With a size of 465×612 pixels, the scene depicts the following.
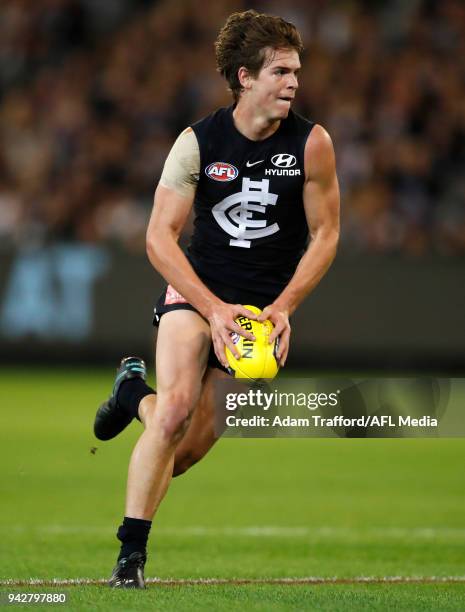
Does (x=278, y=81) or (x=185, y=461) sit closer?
(x=278, y=81)

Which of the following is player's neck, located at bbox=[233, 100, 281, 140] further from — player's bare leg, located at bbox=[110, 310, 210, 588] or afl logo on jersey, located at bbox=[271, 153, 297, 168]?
player's bare leg, located at bbox=[110, 310, 210, 588]

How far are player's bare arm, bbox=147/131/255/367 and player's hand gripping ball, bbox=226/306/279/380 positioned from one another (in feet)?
0.19

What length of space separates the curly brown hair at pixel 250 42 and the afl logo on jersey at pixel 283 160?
0.37 meters

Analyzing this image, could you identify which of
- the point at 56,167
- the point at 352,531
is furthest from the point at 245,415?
the point at 56,167

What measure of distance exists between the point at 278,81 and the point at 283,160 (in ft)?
1.24

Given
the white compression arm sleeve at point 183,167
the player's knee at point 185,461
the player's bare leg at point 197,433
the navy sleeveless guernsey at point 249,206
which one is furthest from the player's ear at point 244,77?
the player's knee at point 185,461

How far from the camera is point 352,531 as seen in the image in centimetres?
876

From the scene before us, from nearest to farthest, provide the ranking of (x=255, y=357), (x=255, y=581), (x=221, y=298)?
(x=255, y=357) → (x=255, y=581) → (x=221, y=298)

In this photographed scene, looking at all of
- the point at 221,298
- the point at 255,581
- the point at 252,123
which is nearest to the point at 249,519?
the point at 255,581

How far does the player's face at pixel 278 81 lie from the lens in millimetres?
6309

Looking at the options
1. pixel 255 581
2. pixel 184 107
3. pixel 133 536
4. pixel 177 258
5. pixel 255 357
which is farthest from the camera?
pixel 184 107

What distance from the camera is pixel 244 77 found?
6441 millimetres

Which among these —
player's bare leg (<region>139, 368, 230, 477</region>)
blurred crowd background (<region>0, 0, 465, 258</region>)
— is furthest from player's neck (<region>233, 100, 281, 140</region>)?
blurred crowd background (<region>0, 0, 465, 258</region>)

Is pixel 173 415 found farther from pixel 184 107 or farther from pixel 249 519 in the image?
pixel 184 107
